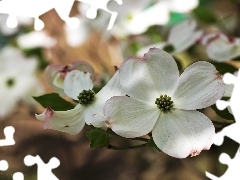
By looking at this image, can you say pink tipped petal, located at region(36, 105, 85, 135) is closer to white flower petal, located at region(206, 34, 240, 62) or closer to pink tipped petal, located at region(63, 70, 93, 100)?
pink tipped petal, located at region(63, 70, 93, 100)

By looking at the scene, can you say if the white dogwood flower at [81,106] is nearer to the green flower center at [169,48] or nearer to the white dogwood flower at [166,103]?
the white dogwood flower at [166,103]

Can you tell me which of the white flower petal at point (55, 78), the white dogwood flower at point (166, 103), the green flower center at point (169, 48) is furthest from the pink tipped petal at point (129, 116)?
the green flower center at point (169, 48)

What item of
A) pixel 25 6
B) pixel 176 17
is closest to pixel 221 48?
pixel 25 6

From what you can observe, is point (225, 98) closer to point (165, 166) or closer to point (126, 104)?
point (126, 104)

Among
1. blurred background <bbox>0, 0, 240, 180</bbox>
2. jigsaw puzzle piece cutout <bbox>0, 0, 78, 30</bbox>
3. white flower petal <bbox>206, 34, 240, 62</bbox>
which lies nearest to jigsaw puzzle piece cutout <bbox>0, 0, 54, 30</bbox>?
jigsaw puzzle piece cutout <bbox>0, 0, 78, 30</bbox>

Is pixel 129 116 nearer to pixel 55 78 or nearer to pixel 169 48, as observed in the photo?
pixel 55 78
